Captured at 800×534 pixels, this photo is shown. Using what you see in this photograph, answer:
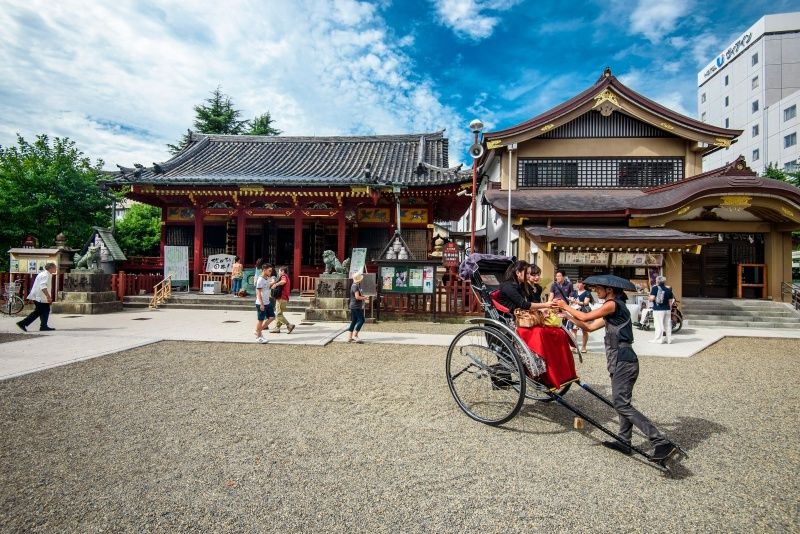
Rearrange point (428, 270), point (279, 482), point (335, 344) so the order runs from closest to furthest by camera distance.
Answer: point (279, 482), point (335, 344), point (428, 270)

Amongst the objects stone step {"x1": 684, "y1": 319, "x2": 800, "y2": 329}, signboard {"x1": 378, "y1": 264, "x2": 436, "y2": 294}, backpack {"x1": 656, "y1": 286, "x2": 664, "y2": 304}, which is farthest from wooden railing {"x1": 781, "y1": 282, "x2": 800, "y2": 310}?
signboard {"x1": 378, "y1": 264, "x2": 436, "y2": 294}

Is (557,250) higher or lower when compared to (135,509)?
higher

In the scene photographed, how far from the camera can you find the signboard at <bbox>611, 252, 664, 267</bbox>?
485 inches

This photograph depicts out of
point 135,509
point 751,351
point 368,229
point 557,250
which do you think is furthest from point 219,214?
point 751,351

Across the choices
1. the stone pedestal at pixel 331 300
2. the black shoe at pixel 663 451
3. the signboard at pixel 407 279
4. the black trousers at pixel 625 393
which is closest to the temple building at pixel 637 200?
the signboard at pixel 407 279

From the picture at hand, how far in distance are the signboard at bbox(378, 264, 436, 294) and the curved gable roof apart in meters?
8.30

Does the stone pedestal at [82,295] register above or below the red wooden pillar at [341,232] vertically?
below

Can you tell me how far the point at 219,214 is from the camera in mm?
Result: 15336

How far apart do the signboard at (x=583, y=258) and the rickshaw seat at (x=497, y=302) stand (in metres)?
9.71

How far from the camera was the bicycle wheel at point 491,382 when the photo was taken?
3.73 meters

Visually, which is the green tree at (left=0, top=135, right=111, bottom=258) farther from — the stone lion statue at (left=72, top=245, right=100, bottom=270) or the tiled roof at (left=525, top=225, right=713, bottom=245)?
the tiled roof at (left=525, top=225, right=713, bottom=245)

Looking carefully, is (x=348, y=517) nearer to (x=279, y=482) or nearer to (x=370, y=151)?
(x=279, y=482)

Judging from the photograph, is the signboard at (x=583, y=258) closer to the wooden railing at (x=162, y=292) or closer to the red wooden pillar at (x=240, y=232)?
the red wooden pillar at (x=240, y=232)

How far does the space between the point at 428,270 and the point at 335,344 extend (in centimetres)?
433
